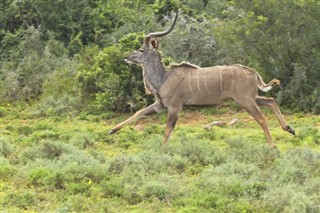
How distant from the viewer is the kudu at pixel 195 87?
974 centimetres

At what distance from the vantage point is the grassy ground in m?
7.01

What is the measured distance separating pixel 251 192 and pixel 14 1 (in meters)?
10.8

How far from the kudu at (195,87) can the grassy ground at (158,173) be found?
0.42 meters

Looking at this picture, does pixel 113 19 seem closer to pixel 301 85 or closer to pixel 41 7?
pixel 41 7

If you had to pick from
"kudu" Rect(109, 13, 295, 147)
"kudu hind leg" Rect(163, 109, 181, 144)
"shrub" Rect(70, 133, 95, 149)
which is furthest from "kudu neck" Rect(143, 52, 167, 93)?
"shrub" Rect(70, 133, 95, 149)

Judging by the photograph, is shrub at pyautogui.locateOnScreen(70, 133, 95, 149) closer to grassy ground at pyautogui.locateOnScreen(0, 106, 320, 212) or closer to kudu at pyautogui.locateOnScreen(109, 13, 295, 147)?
grassy ground at pyautogui.locateOnScreen(0, 106, 320, 212)

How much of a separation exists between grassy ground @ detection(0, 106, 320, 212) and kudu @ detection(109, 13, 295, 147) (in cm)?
42

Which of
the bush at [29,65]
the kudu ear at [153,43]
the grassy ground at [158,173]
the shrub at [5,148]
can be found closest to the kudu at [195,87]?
the kudu ear at [153,43]

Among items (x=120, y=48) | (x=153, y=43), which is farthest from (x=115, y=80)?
(x=153, y=43)

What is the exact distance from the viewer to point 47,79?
14.7 meters

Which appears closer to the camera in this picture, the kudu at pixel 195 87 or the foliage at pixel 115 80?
the kudu at pixel 195 87

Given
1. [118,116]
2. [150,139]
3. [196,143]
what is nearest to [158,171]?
[196,143]

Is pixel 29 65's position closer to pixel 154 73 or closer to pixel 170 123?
pixel 154 73

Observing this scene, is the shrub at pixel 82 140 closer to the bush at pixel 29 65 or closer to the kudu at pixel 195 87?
the kudu at pixel 195 87
